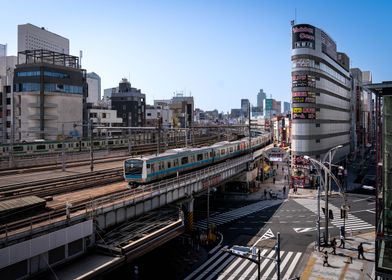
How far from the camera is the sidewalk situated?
93.0 feet

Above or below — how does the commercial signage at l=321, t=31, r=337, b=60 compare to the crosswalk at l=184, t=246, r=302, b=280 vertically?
above

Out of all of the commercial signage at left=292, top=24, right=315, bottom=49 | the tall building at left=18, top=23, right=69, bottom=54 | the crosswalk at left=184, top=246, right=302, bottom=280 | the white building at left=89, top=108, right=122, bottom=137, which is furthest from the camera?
the tall building at left=18, top=23, right=69, bottom=54

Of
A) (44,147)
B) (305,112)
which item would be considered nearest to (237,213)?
(305,112)

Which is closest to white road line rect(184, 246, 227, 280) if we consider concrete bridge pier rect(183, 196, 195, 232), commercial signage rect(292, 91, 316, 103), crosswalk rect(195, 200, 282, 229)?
concrete bridge pier rect(183, 196, 195, 232)

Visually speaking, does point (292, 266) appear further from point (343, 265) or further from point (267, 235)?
point (267, 235)

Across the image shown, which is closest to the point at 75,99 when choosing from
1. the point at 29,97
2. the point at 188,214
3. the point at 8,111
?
the point at 29,97

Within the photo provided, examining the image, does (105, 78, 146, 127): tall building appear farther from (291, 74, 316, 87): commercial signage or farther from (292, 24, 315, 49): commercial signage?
(292, 24, 315, 49): commercial signage

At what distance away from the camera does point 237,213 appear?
4962 centimetres

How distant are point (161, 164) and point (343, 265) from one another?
19.9m

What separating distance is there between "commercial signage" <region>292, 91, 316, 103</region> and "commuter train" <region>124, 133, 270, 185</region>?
16595mm

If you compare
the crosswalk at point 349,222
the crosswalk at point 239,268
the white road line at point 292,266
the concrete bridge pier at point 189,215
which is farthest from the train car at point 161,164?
the crosswalk at point 349,222

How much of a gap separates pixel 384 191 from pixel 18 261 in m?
20.5

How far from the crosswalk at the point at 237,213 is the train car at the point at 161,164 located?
6.91m

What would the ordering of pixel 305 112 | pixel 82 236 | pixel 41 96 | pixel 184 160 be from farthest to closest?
1. pixel 41 96
2. pixel 305 112
3. pixel 184 160
4. pixel 82 236
